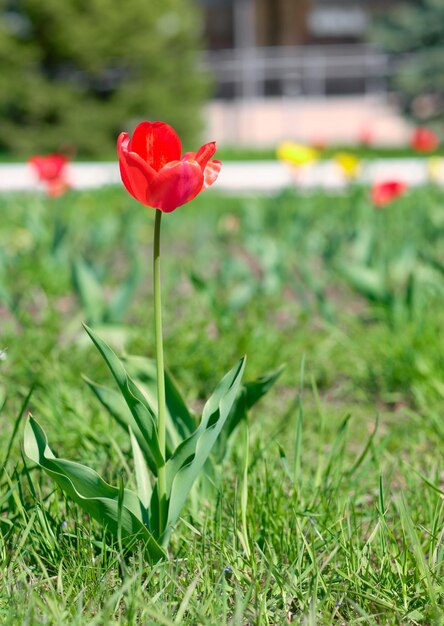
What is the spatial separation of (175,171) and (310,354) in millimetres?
1707

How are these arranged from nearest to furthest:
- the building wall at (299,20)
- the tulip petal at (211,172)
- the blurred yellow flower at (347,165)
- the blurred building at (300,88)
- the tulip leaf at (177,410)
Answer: the tulip petal at (211,172)
the tulip leaf at (177,410)
the blurred yellow flower at (347,165)
the blurred building at (300,88)
the building wall at (299,20)

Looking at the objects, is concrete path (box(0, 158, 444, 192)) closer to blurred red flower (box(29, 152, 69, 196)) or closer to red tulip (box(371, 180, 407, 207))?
blurred red flower (box(29, 152, 69, 196))

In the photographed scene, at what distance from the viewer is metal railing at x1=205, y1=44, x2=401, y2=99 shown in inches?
728

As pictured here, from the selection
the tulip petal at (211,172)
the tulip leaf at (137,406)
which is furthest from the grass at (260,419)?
the tulip petal at (211,172)

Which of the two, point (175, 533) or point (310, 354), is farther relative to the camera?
point (310, 354)

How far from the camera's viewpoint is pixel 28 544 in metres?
1.68

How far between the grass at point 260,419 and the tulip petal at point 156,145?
1.77 feet

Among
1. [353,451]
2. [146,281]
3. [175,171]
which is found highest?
[175,171]

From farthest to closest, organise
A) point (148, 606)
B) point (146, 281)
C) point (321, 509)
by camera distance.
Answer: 1. point (146, 281)
2. point (321, 509)
3. point (148, 606)

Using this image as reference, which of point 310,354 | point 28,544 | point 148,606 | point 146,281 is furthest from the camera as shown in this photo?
point 146,281

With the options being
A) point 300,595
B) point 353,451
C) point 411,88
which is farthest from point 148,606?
point 411,88

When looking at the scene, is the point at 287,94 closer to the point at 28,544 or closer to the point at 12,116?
the point at 12,116

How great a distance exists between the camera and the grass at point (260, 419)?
1.51 metres

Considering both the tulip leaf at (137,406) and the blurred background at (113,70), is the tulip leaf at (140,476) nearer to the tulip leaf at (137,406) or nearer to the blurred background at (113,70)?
the tulip leaf at (137,406)
